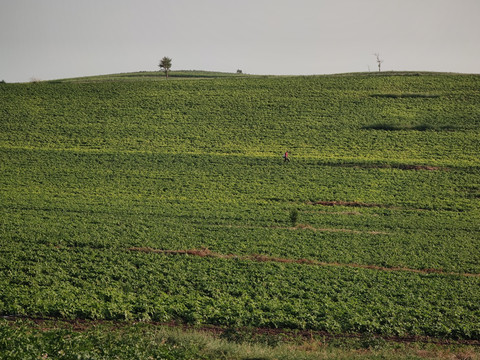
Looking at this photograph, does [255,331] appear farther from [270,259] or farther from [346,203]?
[346,203]

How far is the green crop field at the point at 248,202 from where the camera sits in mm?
21281

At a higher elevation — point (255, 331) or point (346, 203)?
point (346, 203)

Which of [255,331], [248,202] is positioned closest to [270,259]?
[255,331]

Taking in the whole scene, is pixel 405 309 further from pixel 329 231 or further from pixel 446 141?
pixel 446 141

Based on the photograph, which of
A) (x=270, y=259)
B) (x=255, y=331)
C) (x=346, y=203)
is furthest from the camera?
(x=346, y=203)

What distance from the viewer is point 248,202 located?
131 ft

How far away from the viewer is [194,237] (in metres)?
31.0

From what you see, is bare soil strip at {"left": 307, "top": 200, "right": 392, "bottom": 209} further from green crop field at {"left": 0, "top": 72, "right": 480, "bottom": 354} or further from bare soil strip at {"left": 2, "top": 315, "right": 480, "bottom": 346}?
bare soil strip at {"left": 2, "top": 315, "right": 480, "bottom": 346}

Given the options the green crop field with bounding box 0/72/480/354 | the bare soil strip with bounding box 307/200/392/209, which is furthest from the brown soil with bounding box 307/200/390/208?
the green crop field with bounding box 0/72/480/354

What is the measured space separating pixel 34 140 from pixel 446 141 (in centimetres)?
5360

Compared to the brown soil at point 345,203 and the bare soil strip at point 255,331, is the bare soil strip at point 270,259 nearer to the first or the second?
the bare soil strip at point 255,331

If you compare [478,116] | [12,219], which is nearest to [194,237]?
[12,219]

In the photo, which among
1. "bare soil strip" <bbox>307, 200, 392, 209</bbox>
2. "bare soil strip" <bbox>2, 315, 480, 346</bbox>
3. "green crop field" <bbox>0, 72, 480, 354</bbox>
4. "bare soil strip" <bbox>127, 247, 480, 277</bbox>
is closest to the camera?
"bare soil strip" <bbox>2, 315, 480, 346</bbox>

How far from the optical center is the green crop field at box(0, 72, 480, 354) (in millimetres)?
21281
